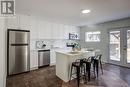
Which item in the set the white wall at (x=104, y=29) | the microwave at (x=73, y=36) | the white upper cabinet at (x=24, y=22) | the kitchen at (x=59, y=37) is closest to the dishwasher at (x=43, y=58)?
the kitchen at (x=59, y=37)

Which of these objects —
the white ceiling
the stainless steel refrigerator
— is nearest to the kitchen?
the white ceiling

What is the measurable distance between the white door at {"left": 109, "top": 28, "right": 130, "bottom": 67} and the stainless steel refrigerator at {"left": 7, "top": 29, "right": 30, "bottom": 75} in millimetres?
4758

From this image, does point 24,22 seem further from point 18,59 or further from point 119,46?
point 119,46

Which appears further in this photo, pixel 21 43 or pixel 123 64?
pixel 123 64

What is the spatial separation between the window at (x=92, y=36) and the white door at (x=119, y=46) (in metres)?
1.05

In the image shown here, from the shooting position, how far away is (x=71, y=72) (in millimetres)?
3703

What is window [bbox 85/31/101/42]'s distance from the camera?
7.24 m

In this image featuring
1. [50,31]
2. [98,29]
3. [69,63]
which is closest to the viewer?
[69,63]

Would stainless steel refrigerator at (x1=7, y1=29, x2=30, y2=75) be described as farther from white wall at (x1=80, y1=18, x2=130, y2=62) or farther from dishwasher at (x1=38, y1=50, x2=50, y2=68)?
white wall at (x1=80, y1=18, x2=130, y2=62)

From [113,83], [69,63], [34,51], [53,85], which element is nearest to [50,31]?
[34,51]

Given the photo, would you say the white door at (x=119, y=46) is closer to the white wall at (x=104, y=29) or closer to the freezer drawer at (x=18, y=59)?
the white wall at (x=104, y=29)

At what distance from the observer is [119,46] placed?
584 cm

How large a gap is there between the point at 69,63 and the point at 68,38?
3.85 metres

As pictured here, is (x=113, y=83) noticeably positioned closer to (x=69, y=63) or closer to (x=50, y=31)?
(x=69, y=63)
